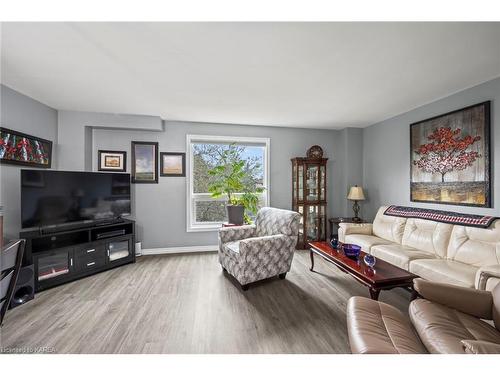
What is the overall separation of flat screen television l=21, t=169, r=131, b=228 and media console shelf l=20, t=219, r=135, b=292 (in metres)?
0.18

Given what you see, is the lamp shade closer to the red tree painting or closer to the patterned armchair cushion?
the red tree painting

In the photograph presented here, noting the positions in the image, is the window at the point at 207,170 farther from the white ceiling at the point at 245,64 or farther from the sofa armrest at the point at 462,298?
the sofa armrest at the point at 462,298

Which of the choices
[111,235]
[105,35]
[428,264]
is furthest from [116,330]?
[428,264]

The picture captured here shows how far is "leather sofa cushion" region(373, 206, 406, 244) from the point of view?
3.15m

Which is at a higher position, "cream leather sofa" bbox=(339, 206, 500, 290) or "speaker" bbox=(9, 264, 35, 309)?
"cream leather sofa" bbox=(339, 206, 500, 290)

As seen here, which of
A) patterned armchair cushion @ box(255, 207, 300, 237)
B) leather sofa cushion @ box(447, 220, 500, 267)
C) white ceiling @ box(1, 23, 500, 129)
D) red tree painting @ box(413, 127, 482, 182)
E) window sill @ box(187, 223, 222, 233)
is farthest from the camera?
window sill @ box(187, 223, 222, 233)

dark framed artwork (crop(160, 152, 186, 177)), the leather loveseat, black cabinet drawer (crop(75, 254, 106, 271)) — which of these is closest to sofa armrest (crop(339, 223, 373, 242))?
the leather loveseat

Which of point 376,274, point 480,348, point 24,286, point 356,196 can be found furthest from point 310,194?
point 24,286

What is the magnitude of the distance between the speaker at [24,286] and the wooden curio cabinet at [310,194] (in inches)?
150

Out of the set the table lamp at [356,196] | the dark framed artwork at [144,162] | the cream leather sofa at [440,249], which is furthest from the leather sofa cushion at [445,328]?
the dark framed artwork at [144,162]

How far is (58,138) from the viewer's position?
11.2 ft

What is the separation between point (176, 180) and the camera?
4012 mm

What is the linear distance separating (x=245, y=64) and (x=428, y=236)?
117 inches

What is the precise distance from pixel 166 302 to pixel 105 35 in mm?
2485
